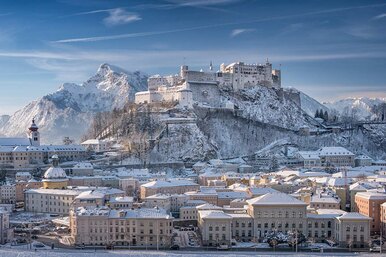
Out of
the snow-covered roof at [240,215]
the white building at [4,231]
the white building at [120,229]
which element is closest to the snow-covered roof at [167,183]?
the snow-covered roof at [240,215]

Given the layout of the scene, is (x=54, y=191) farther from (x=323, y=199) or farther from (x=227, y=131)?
(x=227, y=131)

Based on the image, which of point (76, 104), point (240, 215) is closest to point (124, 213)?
point (240, 215)

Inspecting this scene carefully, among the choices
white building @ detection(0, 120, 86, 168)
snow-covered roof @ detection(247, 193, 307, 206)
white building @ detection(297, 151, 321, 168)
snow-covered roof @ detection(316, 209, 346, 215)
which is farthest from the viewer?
white building @ detection(297, 151, 321, 168)

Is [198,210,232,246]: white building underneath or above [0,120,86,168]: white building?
underneath

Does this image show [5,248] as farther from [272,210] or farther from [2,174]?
[2,174]

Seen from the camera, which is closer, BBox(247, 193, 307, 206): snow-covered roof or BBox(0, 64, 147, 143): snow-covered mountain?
BBox(247, 193, 307, 206): snow-covered roof

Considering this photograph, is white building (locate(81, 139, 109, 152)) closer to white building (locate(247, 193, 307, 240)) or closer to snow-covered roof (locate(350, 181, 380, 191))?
snow-covered roof (locate(350, 181, 380, 191))

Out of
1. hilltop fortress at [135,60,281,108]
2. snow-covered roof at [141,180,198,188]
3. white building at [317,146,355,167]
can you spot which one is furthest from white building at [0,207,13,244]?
white building at [317,146,355,167]
